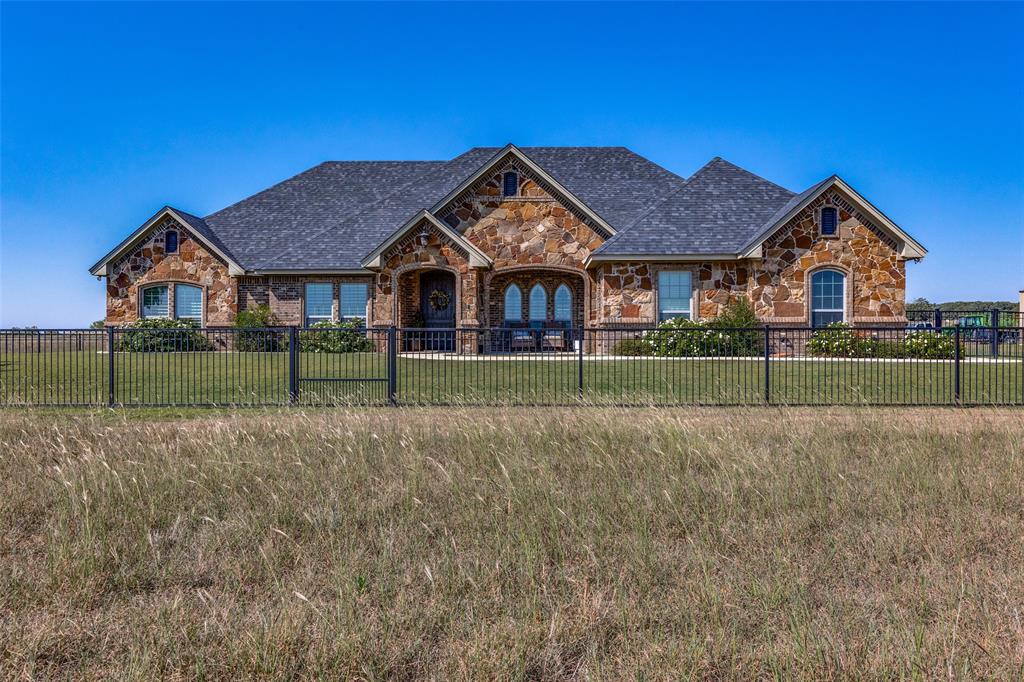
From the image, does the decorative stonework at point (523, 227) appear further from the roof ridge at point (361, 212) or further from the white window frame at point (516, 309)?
the roof ridge at point (361, 212)

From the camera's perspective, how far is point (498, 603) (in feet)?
13.0

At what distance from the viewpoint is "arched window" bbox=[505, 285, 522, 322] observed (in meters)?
27.6

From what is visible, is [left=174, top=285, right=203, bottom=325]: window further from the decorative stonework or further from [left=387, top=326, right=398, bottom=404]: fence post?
[left=387, top=326, right=398, bottom=404]: fence post

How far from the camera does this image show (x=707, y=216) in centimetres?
2659

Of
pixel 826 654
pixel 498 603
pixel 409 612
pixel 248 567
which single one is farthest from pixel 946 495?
pixel 248 567

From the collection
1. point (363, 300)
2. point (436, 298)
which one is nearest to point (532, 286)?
point (436, 298)

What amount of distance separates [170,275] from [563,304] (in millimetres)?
16778

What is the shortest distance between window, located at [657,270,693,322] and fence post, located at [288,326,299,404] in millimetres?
16014

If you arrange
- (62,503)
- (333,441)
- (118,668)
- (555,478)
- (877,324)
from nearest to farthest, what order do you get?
(118,668)
(62,503)
(555,478)
(333,441)
(877,324)

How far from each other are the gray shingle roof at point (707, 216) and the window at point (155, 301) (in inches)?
731

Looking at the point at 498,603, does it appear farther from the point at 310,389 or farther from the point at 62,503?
the point at 310,389

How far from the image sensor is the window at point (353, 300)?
90.0 feet

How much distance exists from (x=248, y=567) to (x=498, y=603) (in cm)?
183

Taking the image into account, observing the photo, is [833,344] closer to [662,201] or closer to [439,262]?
[662,201]
